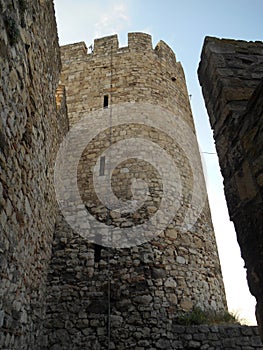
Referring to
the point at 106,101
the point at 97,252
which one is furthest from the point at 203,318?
the point at 106,101

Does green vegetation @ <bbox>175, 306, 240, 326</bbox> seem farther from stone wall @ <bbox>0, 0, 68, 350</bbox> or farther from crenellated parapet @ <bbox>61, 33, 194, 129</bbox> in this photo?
crenellated parapet @ <bbox>61, 33, 194, 129</bbox>

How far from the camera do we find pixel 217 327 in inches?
182

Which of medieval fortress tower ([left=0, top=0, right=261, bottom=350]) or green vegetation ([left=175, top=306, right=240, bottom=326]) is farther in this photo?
green vegetation ([left=175, top=306, right=240, bottom=326])

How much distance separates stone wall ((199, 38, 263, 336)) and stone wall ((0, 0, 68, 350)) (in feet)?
6.85

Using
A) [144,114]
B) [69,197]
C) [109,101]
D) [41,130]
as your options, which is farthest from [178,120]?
[41,130]

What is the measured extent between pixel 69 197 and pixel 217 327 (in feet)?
12.1

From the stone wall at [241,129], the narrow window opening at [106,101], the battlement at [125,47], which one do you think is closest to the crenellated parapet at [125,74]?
the battlement at [125,47]

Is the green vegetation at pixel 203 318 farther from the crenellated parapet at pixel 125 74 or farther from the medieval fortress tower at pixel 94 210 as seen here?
the crenellated parapet at pixel 125 74

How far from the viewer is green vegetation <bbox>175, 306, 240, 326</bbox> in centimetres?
469

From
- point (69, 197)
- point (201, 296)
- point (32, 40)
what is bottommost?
point (201, 296)

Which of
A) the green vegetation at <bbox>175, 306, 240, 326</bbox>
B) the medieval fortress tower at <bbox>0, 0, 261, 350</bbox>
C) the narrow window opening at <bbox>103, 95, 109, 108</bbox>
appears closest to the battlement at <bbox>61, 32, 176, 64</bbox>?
the medieval fortress tower at <bbox>0, 0, 261, 350</bbox>

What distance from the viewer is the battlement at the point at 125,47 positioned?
9078 mm

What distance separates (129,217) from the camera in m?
5.73

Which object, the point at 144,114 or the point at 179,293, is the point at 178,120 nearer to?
the point at 144,114
